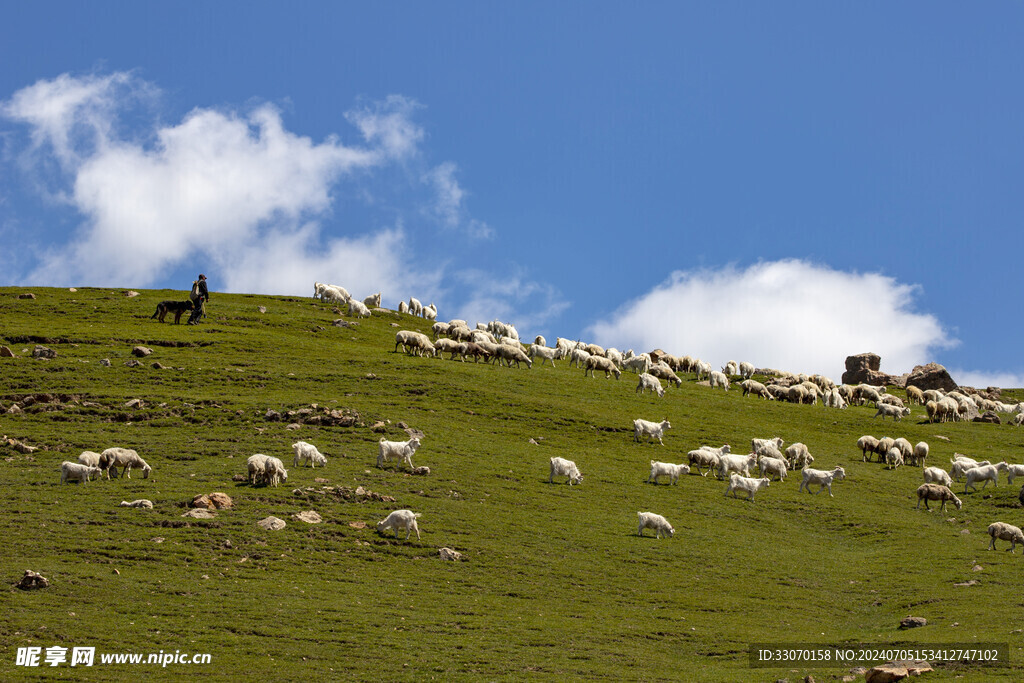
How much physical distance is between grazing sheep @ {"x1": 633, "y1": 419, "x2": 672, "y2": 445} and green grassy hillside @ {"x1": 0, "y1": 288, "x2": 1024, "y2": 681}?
874mm

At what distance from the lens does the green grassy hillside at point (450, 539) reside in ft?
70.9

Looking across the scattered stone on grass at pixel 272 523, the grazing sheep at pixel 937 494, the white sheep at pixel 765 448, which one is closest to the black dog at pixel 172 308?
the scattered stone on grass at pixel 272 523

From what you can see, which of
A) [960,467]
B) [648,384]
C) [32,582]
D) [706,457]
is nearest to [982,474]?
[960,467]

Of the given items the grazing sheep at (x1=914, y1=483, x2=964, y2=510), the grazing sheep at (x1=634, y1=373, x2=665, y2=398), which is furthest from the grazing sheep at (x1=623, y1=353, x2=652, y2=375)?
the grazing sheep at (x1=914, y1=483, x2=964, y2=510)

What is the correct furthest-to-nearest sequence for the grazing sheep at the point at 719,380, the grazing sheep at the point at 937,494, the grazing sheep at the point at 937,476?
the grazing sheep at the point at 719,380 < the grazing sheep at the point at 937,476 < the grazing sheep at the point at 937,494

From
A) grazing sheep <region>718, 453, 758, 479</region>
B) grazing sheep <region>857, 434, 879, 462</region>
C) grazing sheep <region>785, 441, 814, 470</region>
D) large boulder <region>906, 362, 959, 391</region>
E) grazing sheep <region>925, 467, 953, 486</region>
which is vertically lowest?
grazing sheep <region>925, 467, 953, 486</region>

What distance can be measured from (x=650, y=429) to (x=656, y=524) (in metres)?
13.6

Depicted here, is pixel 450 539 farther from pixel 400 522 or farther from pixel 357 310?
pixel 357 310

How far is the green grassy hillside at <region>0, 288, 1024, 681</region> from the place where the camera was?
21625mm

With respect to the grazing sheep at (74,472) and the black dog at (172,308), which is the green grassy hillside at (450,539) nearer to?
the grazing sheep at (74,472)

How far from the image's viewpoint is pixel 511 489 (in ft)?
118

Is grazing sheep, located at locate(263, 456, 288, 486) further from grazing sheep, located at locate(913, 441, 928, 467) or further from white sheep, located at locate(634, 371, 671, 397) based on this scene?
grazing sheep, located at locate(913, 441, 928, 467)

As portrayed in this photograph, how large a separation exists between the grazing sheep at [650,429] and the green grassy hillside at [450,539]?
87 cm

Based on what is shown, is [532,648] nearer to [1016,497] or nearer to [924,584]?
[924,584]
